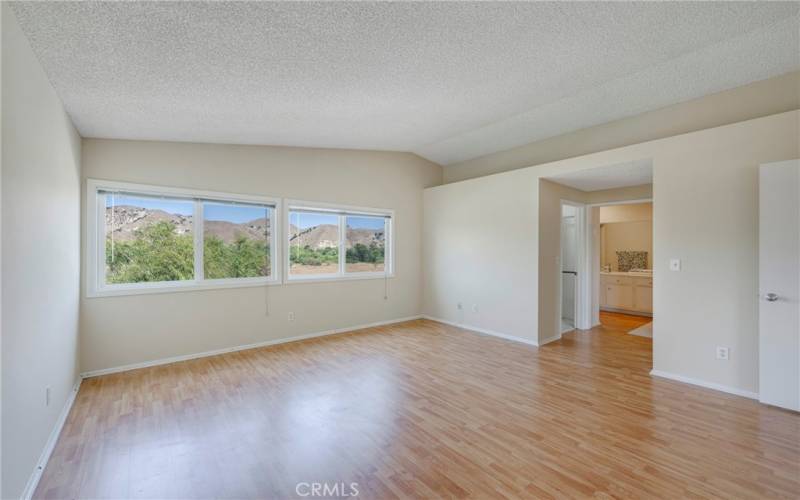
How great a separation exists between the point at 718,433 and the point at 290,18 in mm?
3933

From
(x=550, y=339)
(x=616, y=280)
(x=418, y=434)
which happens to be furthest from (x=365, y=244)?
(x=616, y=280)

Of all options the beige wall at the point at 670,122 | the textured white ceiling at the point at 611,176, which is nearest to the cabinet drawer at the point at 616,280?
the textured white ceiling at the point at 611,176

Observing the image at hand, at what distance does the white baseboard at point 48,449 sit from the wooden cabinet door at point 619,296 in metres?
8.10

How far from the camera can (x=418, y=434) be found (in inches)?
95.0

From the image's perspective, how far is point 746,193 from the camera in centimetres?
306

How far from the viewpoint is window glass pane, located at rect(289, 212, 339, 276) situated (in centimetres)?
494

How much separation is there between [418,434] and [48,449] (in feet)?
7.82

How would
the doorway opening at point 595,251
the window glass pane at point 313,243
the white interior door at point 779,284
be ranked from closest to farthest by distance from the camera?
1. the white interior door at point 779,284
2. the doorway opening at point 595,251
3. the window glass pane at point 313,243

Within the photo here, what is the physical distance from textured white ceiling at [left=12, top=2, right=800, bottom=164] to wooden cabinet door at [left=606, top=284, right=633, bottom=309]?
4035 millimetres

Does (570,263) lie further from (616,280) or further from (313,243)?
(313,243)

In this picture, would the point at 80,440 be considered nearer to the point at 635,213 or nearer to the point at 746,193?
the point at 746,193

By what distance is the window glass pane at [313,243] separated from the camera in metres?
4.94

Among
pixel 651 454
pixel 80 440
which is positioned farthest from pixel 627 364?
pixel 80 440

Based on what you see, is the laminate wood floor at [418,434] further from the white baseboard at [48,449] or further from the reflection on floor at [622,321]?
the reflection on floor at [622,321]
